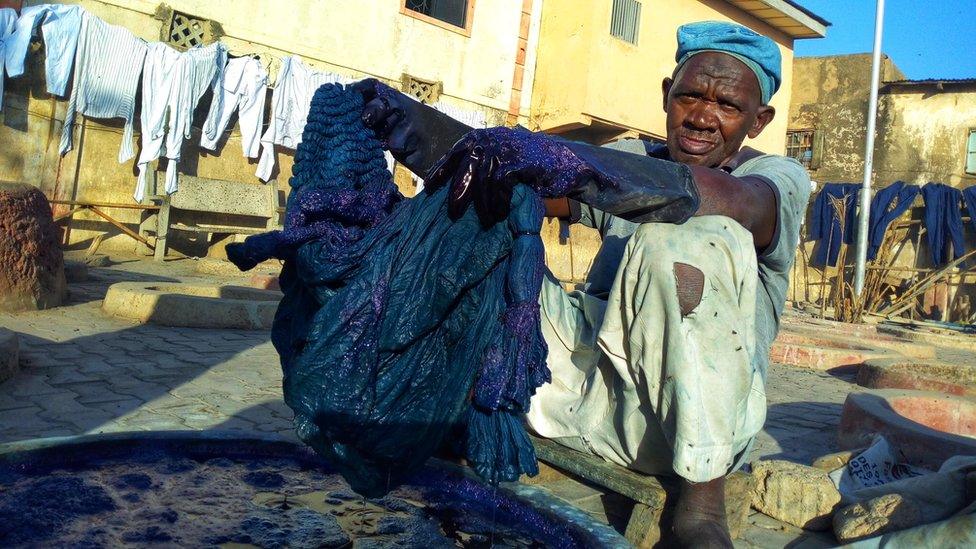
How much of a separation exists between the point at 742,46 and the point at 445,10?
1282 cm

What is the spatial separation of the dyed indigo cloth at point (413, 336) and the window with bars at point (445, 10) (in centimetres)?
1298

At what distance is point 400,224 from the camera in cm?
169

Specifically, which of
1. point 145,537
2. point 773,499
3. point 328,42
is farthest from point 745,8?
point 145,537

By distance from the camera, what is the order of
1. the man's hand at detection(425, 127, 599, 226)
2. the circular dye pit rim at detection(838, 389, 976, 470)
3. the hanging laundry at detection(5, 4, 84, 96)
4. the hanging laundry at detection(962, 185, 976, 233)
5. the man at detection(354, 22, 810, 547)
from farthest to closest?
the hanging laundry at detection(962, 185, 976, 233), the hanging laundry at detection(5, 4, 84, 96), the circular dye pit rim at detection(838, 389, 976, 470), the man at detection(354, 22, 810, 547), the man's hand at detection(425, 127, 599, 226)

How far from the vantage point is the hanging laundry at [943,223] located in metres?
16.8

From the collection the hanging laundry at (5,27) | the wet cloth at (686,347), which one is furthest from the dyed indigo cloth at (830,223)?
the wet cloth at (686,347)

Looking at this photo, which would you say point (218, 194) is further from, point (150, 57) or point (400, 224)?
Result: point (400, 224)

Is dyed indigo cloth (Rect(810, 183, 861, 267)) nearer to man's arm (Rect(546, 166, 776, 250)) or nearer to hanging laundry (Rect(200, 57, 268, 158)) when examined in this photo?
hanging laundry (Rect(200, 57, 268, 158))

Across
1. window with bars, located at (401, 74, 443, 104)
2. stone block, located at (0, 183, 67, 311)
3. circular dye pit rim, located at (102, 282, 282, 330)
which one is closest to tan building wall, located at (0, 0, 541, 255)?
window with bars, located at (401, 74, 443, 104)

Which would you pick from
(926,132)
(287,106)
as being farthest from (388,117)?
(926,132)

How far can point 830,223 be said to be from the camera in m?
18.4

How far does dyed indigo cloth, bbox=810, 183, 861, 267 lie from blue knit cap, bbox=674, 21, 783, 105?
17014mm

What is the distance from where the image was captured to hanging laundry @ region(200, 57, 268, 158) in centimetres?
1158

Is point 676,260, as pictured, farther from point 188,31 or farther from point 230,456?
point 188,31
